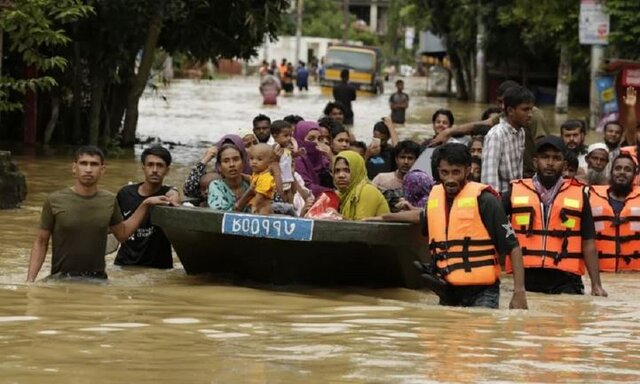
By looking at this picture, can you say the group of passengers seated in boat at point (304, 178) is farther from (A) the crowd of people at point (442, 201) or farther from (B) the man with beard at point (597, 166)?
(B) the man with beard at point (597, 166)

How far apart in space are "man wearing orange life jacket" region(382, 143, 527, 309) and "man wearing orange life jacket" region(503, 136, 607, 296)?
1.06 m

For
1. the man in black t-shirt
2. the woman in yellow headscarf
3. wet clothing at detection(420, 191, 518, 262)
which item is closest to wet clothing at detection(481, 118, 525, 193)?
the woman in yellow headscarf

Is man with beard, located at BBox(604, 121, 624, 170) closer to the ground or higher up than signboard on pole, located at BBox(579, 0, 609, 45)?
closer to the ground

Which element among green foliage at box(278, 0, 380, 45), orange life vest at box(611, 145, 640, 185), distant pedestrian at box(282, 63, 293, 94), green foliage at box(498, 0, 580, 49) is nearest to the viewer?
orange life vest at box(611, 145, 640, 185)

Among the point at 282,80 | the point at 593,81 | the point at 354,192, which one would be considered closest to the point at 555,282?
the point at 354,192

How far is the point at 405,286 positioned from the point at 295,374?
412 centimetres

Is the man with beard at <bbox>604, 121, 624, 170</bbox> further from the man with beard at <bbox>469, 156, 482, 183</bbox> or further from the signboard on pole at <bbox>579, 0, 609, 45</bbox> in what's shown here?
the signboard on pole at <bbox>579, 0, 609, 45</bbox>

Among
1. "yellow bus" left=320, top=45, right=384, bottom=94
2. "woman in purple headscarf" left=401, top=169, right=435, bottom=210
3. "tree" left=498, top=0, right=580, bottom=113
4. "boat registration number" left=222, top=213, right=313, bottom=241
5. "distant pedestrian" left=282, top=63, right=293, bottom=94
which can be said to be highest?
"tree" left=498, top=0, right=580, bottom=113

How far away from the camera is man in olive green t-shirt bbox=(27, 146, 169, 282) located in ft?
32.8

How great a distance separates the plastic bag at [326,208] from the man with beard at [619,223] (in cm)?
292

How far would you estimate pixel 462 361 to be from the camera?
789 centimetres

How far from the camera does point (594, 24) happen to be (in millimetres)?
35344

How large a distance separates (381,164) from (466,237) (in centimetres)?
523

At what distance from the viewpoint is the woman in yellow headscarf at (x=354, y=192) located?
10977 mm
